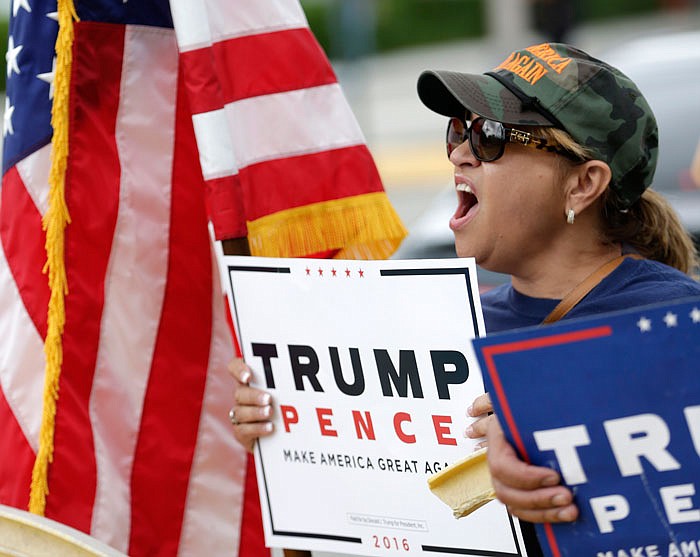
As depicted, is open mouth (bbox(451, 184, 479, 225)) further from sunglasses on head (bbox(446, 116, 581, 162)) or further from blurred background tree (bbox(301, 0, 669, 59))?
blurred background tree (bbox(301, 0, 669, 59))

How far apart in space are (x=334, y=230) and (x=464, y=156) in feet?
1.20

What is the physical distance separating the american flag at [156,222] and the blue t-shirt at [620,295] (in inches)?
13.4

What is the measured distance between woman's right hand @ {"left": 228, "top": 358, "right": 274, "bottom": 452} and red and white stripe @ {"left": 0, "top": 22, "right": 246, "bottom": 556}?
345 mm

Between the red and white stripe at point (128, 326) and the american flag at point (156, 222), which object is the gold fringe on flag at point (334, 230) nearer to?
the american flag at point (156, 222)

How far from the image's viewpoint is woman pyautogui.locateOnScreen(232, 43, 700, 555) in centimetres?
238

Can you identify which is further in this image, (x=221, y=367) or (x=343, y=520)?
(x=221, y=367)

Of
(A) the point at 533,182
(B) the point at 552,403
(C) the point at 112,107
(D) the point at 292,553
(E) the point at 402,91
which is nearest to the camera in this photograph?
(B) the point at 552,403

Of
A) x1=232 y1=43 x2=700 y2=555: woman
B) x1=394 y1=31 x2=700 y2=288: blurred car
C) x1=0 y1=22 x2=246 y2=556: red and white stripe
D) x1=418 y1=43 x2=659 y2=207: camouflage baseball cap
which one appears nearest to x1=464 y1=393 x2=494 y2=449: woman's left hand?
x1=232 y1=43 x2=700 y2=555: woman

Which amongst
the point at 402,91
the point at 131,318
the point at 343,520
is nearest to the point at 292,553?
the point at 343,520

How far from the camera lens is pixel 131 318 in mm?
2867

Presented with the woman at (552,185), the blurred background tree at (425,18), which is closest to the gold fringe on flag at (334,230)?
the woman at (552,185)

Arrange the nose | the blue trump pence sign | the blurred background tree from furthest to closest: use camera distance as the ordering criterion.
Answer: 1. the blurred background tree
2. the nose
3. the blue trump pence sign

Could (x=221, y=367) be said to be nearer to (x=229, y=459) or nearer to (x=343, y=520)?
(x=229, y=459)

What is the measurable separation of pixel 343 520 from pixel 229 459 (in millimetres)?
575
